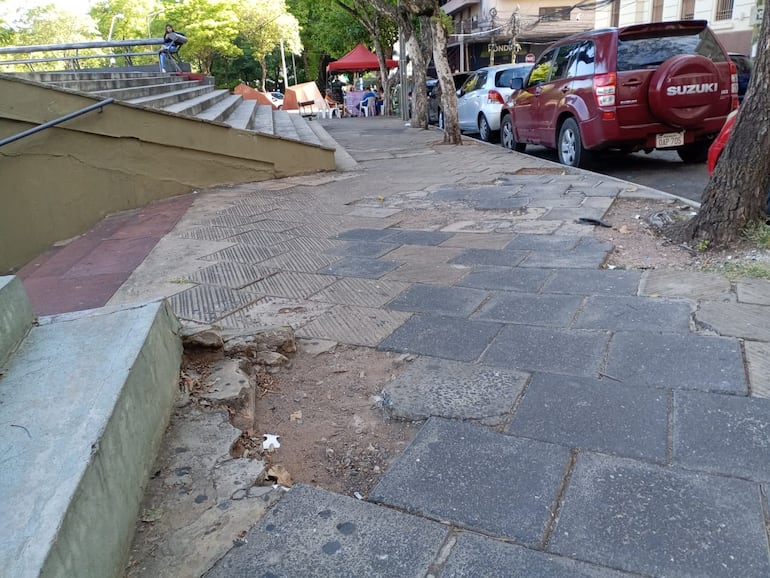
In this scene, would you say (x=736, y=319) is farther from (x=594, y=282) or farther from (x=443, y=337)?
(x=443, y=337)

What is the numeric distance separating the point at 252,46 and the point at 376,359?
50.4 meters

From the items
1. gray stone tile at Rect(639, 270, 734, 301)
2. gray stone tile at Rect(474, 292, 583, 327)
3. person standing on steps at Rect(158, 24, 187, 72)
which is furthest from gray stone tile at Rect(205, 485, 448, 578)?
person standing on steps at Rect(158, 24, 187, 72)

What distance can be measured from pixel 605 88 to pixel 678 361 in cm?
560

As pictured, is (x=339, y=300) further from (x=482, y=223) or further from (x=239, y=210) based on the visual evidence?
(x=239, y=210)

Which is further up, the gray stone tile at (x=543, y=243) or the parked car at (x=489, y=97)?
the parked car at (x=489, y=97)

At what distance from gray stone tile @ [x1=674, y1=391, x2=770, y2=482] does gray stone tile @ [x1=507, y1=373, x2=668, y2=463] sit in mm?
70

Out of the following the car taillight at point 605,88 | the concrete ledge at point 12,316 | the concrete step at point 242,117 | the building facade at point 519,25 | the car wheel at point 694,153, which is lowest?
the car wheel at point 694,153

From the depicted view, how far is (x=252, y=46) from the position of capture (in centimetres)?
4888

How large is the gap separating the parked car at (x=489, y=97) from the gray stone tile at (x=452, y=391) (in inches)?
410

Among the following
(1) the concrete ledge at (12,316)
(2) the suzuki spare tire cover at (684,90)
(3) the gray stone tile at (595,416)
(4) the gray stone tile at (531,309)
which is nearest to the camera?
(3) the gray stone tile at (595,416)

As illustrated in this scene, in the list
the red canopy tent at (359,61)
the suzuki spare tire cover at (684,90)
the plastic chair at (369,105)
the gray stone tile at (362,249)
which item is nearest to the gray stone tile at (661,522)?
the gray stone tile at (362,249)

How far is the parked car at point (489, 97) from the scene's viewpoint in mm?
12914

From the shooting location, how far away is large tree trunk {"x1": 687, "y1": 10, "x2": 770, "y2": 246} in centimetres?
423

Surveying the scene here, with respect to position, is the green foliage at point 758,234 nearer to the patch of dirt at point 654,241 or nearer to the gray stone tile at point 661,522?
the patch of dirt at point 654,241
